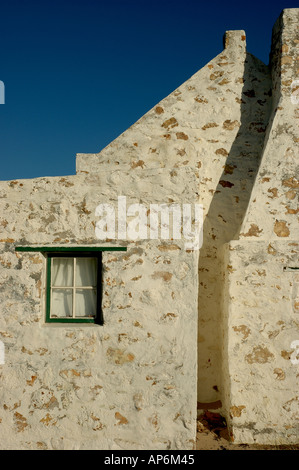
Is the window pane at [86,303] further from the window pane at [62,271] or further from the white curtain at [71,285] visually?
the window pane at [62,271]

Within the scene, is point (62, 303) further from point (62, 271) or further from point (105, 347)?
point (105, 347)

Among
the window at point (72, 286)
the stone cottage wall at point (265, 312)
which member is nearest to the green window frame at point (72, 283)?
the window at point (72, 286)

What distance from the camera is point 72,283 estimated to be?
5.04m

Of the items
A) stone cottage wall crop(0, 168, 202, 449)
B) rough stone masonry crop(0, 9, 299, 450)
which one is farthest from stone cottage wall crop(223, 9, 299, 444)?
stone cottage wall crop(0, 168, 202, 449)

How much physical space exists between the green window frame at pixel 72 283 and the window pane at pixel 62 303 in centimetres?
2

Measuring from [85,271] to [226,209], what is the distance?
262 cm

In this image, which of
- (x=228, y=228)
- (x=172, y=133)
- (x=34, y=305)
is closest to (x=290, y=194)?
(x=228, y=228)

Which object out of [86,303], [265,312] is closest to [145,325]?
[86,303]

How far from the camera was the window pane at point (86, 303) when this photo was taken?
4996mm

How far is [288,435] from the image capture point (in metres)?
5.05

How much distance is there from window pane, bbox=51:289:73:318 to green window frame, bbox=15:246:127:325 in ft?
0.05

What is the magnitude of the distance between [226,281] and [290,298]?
870mm
